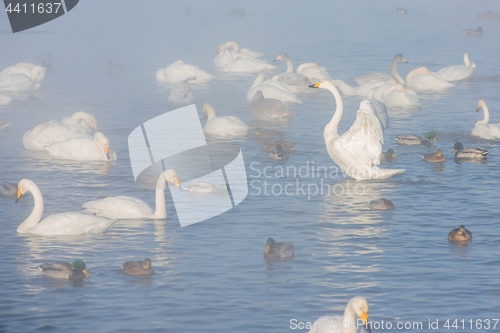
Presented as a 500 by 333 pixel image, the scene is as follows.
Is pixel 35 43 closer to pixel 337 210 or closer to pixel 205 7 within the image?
pixel 205 7

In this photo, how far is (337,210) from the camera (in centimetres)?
1488

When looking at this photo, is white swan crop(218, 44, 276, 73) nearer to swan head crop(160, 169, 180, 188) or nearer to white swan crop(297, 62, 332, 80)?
white swan crop(297, 62, 332, 80)

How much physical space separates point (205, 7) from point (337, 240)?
6193 centimetres

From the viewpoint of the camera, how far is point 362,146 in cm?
1683

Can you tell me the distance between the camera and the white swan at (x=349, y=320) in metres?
7.98

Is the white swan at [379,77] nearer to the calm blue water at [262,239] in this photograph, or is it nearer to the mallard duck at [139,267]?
the calm blue water at [262,239]

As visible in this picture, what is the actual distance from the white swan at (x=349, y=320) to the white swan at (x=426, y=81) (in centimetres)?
2288

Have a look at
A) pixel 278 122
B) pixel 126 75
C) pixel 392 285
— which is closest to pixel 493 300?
pixel 392 285

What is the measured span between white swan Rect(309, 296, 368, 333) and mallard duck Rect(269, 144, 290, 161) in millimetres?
10638

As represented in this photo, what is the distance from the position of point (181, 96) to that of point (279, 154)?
31.2 ft

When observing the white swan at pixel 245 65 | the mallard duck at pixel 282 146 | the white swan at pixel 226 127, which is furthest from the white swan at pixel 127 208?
the white swan at pixel 245 65

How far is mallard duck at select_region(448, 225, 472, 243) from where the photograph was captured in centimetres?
1247

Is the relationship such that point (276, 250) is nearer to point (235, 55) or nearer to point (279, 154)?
point (279, 154)

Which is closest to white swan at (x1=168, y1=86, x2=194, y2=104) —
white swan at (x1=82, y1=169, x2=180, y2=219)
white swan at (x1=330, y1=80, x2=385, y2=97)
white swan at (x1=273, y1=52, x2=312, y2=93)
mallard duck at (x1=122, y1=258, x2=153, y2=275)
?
white swan at (x1=273, y1=52, x2=312, y2=93)
